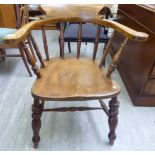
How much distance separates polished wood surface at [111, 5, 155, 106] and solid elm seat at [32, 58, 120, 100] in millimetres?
430

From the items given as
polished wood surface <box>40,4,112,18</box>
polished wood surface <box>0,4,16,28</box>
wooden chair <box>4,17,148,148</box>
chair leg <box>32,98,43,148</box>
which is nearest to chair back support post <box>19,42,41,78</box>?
wooden chair <box>4,17,148,148</box>

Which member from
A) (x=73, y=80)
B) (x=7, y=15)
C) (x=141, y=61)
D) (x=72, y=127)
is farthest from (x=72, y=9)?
(x=7, y=15)

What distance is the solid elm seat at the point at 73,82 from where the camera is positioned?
Result: 993 millimetres

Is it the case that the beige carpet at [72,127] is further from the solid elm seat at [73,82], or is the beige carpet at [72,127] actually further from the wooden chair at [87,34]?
the wooden chair at [87,34]

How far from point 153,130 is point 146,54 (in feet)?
1.89

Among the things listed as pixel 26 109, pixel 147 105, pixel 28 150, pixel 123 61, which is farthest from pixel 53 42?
pixel 28 150

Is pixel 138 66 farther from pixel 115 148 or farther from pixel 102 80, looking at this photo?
pixel 115 148

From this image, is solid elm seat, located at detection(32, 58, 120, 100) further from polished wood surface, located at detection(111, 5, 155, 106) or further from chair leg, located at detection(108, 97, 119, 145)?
polished wood surface, located at detection(111, 5, 155, 106)

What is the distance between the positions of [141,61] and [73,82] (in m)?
0.73

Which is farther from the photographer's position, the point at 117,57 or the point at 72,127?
the point at 72,127

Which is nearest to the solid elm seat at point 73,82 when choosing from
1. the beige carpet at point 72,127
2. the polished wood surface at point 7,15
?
the beige carpet at point 72,127

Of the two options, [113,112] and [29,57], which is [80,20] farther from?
[113,112]

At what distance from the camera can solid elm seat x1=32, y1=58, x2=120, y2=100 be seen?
0.99m

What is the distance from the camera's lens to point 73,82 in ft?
3.60
